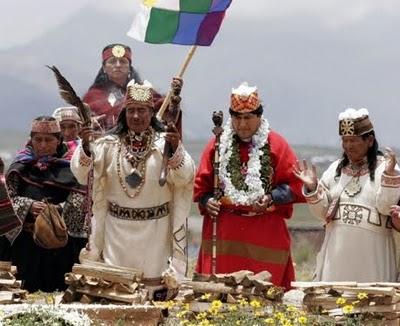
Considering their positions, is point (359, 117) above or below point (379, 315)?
above

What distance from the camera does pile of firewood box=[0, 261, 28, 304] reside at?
12984mm

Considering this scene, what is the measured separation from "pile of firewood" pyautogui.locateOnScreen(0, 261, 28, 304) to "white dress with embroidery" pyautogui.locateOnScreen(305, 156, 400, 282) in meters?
2.48

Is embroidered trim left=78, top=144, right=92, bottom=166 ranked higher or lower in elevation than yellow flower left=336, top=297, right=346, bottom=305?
higher

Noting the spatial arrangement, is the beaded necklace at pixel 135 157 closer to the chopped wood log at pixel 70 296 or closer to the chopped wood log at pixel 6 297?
the chopped wood log at pixel 70 296

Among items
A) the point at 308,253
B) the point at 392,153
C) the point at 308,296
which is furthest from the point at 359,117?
the point at 308,253

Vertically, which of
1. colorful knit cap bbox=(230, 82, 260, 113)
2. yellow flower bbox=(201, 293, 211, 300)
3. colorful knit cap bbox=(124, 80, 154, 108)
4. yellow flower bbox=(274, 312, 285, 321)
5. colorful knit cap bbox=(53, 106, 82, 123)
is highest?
colorful knit cap bbox=(53, 106, 82, 123)

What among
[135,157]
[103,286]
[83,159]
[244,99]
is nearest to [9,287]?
[103,286]

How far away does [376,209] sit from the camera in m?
13.3

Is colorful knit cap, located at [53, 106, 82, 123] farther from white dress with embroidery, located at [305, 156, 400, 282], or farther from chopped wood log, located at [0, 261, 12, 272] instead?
white dress with embroidery, located at [305, 156, 400, 282]

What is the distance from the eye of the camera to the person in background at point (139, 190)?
13789 mm

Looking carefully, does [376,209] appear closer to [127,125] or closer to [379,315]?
[379,315]

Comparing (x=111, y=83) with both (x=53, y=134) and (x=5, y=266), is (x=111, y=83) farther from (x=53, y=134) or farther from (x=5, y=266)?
(x=5, y=266)

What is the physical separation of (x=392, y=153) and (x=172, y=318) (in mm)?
2198

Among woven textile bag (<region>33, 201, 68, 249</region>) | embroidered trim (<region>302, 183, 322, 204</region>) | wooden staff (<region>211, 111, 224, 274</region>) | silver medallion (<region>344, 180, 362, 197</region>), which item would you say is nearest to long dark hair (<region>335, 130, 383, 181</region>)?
silver medallion (<region>344, 180, 362, 197</region>)
